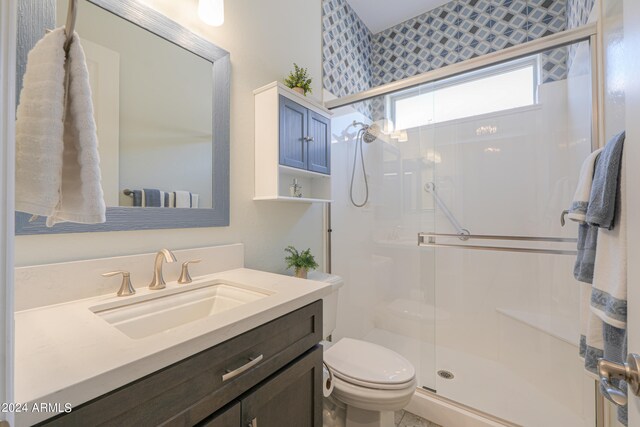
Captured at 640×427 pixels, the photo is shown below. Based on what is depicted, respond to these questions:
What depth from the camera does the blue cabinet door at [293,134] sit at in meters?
1.42

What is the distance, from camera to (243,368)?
2.21ft

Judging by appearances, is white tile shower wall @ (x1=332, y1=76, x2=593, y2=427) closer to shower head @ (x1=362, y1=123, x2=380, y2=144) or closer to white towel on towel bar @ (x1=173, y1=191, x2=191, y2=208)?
shower head @ (x1=362, y1=123, x2=380, y2=144)

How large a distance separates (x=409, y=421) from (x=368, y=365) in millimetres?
571

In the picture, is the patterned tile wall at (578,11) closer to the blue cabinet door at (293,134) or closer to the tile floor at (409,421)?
the blue cabinet door at (293,134)

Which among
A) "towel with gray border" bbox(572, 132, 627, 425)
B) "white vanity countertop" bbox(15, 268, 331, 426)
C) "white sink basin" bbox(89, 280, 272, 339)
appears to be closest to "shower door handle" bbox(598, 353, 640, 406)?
"towel with gray border" bbox(572, 132, 627, 425)

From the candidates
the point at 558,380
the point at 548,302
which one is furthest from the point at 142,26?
the point at 558,380

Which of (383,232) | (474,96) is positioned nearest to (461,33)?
(474,96)

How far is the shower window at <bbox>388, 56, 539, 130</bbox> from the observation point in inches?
79.0

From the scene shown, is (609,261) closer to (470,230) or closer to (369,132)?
(470,230)

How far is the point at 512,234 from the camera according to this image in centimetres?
198

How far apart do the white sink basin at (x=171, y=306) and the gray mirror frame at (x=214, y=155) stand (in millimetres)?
261

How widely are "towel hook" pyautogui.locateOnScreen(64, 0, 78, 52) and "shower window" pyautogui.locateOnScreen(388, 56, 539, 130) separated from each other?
194 cm

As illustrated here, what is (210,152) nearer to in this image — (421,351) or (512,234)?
(421,351)

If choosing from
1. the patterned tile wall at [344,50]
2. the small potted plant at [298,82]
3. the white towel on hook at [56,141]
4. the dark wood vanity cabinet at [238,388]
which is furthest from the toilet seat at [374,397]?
the patterned tile wall at [344,50]
